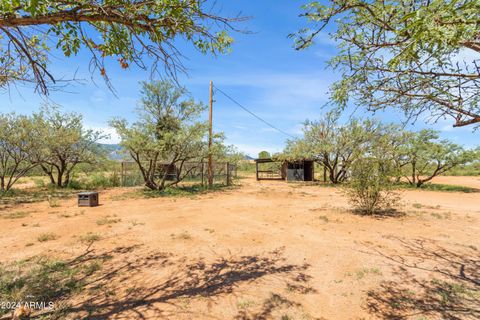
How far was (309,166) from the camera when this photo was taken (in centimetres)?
2569

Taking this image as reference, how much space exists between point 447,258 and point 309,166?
21772 mm

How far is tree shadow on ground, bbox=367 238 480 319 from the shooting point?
2764 millimetres

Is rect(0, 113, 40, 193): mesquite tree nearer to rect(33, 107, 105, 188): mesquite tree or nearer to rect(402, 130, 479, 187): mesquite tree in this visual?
rect(33, 107, 105, 188): mesquite tree

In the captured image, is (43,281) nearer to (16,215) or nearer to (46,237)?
(46,237)

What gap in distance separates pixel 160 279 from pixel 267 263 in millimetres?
1816

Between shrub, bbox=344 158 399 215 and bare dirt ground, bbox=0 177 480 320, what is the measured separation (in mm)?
757

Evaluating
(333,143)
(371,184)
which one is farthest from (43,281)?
(333,143)

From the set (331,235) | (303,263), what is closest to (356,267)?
(303,263)

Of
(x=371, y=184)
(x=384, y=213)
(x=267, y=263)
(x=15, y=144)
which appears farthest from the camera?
(x=15, y=144)

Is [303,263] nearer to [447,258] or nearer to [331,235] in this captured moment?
[331,235]

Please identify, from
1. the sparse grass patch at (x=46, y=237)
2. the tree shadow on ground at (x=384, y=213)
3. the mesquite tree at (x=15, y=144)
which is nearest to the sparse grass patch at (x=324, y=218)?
the tree shadow on ground at (x=384, y=213)

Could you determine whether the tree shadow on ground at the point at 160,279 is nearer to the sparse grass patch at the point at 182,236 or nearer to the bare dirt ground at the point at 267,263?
the bare dirt ground at the point at 267,263

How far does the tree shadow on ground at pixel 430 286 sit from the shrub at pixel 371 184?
2.91 m

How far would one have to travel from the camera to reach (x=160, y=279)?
346 centimetres
